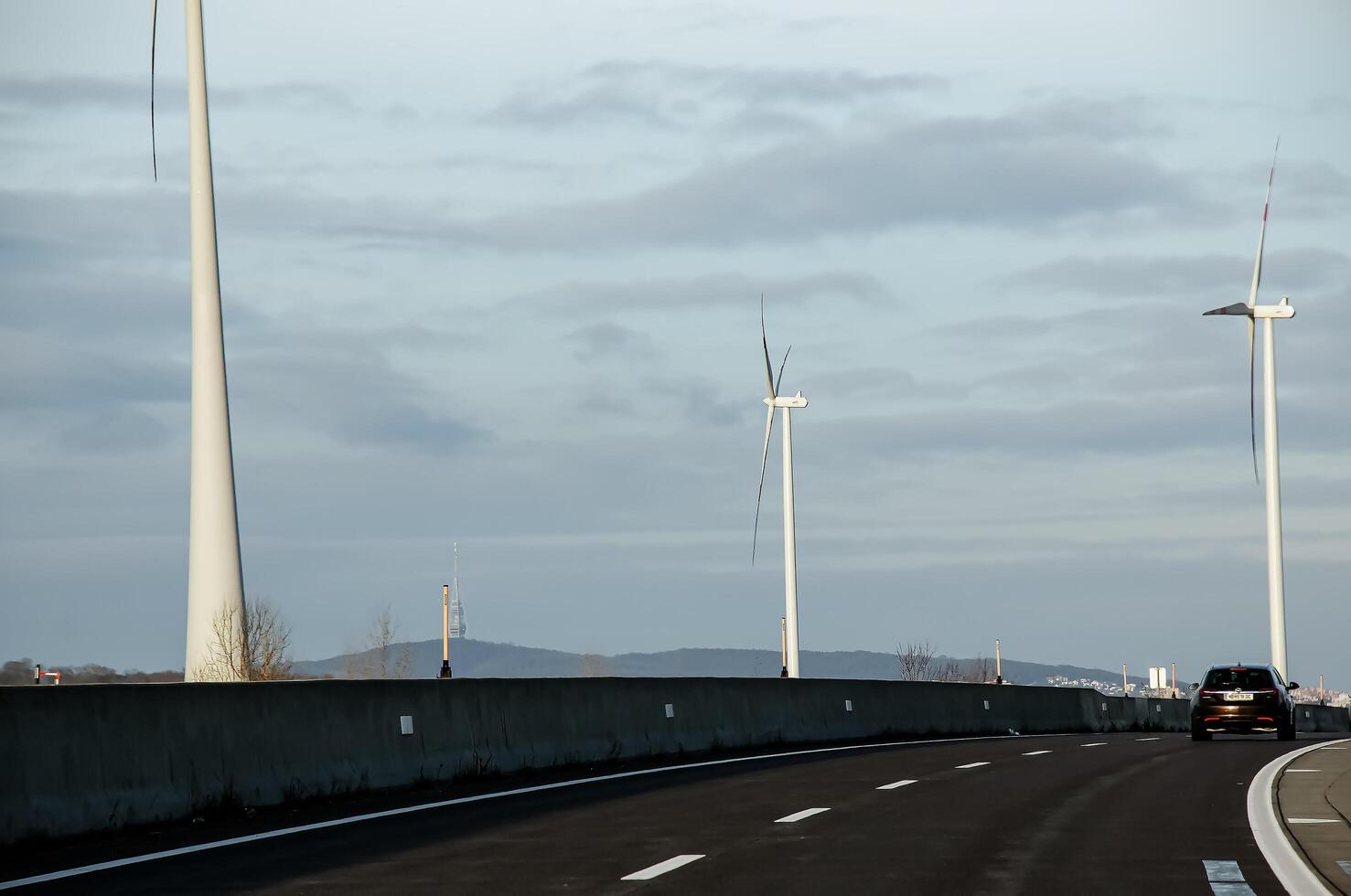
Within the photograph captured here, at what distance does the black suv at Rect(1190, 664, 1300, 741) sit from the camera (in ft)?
109

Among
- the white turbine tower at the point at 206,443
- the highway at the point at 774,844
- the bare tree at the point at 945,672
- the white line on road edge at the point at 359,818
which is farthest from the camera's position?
the bare tree at the point at 945,672

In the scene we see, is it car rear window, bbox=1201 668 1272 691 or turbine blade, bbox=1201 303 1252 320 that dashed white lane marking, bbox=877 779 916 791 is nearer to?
car rear window, bbox=1201 668 1272 691

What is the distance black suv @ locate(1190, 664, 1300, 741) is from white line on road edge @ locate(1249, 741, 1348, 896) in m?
12.5

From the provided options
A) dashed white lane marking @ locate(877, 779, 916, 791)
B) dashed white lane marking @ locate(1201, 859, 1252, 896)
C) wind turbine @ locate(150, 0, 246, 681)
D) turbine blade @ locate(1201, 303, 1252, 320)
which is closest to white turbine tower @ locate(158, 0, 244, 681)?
wind turbine @ locate(150, 0, 246, 681)

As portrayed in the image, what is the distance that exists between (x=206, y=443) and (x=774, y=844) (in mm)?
10702

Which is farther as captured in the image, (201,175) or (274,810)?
(201,175)

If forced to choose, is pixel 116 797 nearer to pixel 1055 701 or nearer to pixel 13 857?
pixel 13 857

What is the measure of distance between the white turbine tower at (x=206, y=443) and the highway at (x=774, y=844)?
416 centimetres

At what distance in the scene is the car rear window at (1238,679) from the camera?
33875 mm

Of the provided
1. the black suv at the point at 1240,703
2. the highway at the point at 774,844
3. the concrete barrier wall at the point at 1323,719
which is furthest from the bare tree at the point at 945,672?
the highway at the point at 774,844

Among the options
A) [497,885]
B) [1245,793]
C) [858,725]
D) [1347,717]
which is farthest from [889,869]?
[1347,717]

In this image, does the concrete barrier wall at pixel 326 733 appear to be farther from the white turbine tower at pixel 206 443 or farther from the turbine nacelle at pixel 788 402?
the turbine nacelle at pixel 788 402

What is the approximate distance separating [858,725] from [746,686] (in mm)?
4511

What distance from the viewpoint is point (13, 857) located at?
487 inches
